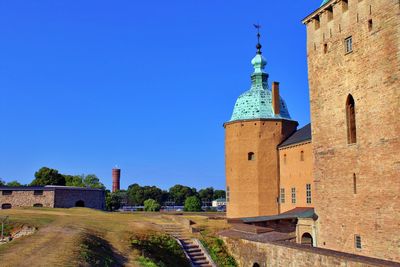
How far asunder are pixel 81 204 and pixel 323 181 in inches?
1141

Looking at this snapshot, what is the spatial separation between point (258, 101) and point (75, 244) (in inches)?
855

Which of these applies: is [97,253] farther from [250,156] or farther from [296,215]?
[250,156]

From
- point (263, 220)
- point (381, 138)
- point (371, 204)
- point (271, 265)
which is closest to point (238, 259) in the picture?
point (271, 265)

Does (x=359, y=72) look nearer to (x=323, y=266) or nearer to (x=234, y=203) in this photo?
(x=323, y=266)

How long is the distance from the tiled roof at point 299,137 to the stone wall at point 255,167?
923 millimetres

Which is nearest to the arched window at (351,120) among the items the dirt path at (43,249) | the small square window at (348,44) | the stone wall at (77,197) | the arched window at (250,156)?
the small square window at (348,44)

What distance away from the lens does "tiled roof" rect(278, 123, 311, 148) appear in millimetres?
30812

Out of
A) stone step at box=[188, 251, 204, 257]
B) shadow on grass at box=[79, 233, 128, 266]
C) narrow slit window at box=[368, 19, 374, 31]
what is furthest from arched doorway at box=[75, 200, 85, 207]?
narrow slit window at box=[368, 19, 374, 31]

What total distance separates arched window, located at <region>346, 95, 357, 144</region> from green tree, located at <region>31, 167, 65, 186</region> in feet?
172

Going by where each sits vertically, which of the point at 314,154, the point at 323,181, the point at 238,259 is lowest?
the point at 238,259

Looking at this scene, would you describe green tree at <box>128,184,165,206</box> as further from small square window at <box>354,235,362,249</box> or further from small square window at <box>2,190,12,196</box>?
small square window at <box>354,235,362,249</box>

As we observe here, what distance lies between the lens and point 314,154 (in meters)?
26.5

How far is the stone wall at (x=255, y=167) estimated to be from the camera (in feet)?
110

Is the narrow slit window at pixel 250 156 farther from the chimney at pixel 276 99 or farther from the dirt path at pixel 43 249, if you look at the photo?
the dirt path at pixel 43 249
